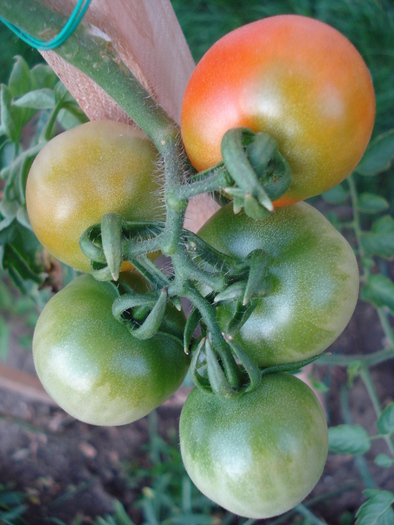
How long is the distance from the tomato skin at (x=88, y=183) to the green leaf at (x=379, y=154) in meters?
0.51

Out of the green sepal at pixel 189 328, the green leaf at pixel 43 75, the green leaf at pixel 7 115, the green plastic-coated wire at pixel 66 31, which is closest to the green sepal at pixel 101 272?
the green sepal at pixel 189 328

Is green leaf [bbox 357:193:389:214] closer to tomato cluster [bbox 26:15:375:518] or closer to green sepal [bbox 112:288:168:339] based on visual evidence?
tomato cluster [bbox 26:15:375:518]

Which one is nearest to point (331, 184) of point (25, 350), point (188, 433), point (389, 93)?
point (188, 433)

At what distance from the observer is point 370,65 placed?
152 cm

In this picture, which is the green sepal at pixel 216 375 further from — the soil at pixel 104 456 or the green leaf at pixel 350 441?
the soil at pixel 104 456

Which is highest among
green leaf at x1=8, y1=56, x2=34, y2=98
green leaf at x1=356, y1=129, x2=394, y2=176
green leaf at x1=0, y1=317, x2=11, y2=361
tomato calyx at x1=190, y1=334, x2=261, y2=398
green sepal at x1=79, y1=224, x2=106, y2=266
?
green leaf at x1=8, y1=56, x2=34, y2=98

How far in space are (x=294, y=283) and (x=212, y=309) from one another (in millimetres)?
103

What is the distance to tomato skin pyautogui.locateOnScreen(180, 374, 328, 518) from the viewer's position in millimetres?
503

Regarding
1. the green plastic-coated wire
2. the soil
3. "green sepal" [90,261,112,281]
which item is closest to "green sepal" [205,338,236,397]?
"green sepal" [90,261,112,281]

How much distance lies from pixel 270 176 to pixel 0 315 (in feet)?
4.63

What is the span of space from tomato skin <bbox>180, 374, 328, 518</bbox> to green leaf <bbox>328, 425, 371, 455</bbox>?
0.30m

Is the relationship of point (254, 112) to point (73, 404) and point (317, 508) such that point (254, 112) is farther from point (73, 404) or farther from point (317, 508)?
point (317, 508)

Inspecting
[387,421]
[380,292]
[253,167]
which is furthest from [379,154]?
[253,167]

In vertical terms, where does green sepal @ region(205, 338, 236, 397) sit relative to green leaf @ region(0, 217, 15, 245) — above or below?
below
